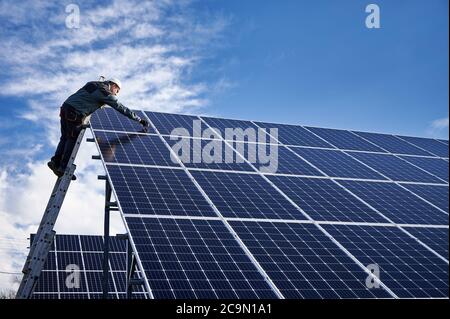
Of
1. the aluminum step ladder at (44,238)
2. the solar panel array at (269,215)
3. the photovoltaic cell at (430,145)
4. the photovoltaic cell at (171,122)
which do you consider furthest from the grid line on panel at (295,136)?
the aluminum step ladder at (44,238)

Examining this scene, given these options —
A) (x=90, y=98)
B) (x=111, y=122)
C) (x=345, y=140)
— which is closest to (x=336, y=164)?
(x=345, y=140)

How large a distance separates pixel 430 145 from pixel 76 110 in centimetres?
1518

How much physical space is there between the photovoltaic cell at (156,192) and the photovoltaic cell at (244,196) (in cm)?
41

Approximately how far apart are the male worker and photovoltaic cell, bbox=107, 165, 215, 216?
1287 millimetres

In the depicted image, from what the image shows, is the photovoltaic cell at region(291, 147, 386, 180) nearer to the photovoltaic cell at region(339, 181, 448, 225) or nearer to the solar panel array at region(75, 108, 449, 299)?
the solar panel array at region(75, 108, 449, 299)

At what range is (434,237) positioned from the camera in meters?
12.6

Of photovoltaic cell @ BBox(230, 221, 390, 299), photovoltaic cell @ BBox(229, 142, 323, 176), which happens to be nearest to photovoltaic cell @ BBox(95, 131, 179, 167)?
photovoltaic cell @ BBox(229, 142, 323, 176)

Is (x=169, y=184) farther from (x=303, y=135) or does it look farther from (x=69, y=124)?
(x=303, y=135)

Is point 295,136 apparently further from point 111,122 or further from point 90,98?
point 90,98

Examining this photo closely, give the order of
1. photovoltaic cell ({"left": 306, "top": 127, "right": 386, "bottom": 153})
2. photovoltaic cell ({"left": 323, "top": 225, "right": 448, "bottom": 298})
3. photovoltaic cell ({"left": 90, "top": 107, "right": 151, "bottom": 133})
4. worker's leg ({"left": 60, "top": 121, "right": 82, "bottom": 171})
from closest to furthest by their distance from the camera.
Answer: photovoltaic cell ({"left": 323, "top": 225, "right": 448, "bottom": 298})
worker's leg ({"left": 60, "top": 121, "right": 82, "bottom": 171})
photovoltaic cell ({"left": 90, "top": 107, "right": 151, "bottom": 133})
photovoltaic cell ({"left": 306, "top": 127, "right": 386, "bottom": 153})

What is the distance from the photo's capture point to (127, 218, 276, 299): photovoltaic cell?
8640mm

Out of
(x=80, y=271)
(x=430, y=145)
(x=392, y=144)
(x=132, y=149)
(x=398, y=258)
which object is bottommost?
(x=398, y=258)

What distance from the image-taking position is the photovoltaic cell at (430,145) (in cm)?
2069
